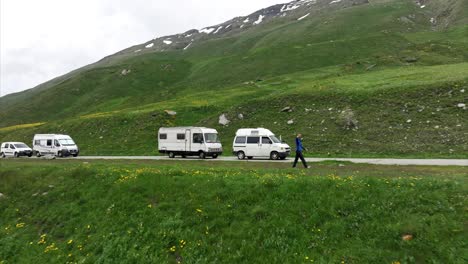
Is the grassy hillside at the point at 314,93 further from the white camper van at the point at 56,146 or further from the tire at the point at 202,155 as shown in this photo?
the tire at the point at 202,155

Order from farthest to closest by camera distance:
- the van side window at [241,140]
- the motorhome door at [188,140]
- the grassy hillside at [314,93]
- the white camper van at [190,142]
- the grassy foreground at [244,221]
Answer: the motorhome door at [188,140]
the grassy hillside at [314,93]
the white camper van at [190,142]
the van side window at [241,140]
the grassy foreground at [244,221]

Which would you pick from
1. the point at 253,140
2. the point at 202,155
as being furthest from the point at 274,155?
the point at 202,155

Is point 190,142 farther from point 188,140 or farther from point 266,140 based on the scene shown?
point 266,140

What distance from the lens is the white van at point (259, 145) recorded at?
1419 inches

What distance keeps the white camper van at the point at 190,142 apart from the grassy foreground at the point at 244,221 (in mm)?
19670

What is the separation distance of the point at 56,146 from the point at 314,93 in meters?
36.6

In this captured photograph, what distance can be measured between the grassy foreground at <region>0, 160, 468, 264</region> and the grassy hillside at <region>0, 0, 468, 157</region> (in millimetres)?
21824

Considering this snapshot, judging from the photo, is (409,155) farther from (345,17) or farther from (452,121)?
(345,17)

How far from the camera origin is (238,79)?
95.1m

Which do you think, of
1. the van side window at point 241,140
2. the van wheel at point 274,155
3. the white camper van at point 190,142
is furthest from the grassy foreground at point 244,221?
the white camper van at point 190,142

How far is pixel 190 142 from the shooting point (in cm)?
4166

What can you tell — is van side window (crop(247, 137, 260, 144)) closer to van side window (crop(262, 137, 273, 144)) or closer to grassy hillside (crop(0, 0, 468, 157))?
van side window (crop(262, 137, 273, 144))

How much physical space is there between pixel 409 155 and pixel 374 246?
24712 millimetres

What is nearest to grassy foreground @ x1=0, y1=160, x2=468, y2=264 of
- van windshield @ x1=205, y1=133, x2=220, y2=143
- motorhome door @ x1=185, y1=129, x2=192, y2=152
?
→ van windshield @ x1=205, y1=133, x2=220, y2=143
